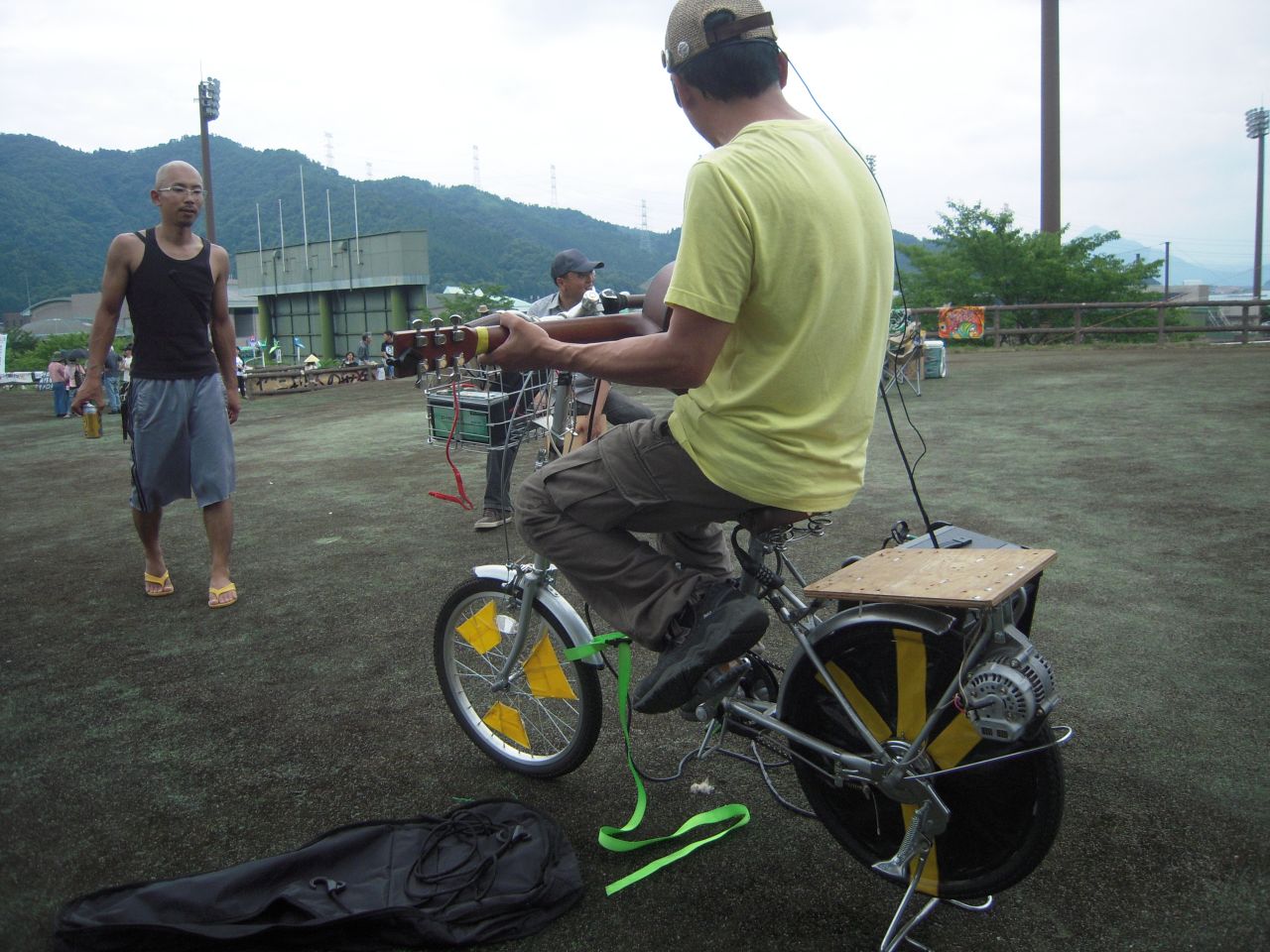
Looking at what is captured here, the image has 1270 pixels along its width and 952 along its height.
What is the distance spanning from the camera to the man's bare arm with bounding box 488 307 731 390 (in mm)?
2111

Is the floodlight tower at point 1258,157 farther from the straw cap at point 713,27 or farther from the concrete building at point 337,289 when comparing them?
the straw cap at point 713,27

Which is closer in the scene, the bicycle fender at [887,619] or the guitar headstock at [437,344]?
the bicycle fender at [887,619]

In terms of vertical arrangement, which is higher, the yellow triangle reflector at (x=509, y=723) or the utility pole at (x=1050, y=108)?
the utility pole at (x=1050, y=108)

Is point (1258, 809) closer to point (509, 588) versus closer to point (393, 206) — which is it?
point (509, 588)

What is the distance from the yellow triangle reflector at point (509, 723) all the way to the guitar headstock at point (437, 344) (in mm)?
1436

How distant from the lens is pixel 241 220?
137 m

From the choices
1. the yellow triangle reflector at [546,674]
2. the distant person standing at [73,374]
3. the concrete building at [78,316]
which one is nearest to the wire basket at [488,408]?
the yellow triangle reflector at [546,674]

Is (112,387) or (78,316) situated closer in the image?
(112,387)

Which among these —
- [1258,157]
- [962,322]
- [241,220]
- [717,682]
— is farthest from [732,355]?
[241,220]

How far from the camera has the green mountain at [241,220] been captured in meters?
116

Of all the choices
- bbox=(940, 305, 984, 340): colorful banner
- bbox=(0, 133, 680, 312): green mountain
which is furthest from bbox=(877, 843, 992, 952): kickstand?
bbox=(0, 133, 680, 312): green mountain

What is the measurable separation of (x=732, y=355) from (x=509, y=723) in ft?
5.58

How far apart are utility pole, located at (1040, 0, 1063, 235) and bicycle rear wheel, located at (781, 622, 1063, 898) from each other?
32657 millimetres

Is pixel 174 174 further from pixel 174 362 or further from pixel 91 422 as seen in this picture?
pixel 91 422
